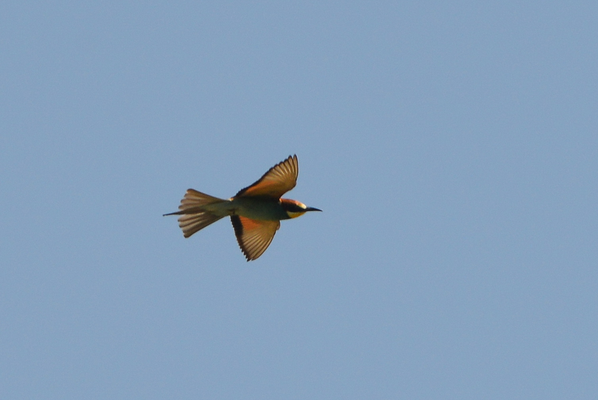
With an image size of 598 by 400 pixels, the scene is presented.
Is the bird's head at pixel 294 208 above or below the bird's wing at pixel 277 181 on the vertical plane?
below

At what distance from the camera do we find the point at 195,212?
7.99 meters

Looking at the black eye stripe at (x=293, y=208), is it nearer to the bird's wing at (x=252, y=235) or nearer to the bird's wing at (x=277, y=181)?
the bird's wing at (x=277, y=181)

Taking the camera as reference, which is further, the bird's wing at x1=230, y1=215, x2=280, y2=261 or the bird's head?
the bird's wing at x1=230, y1=215, x2=280, y2=261

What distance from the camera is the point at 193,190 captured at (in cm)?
772

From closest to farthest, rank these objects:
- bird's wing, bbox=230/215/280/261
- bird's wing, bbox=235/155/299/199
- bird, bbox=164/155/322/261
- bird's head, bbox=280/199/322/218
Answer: bird's wing, bbox=235/155/299/199 → bird, bbox=164/155/322/261 → bird's head, bbox=280/199/322/218 → bird's wing, bbox=230/215/280/261

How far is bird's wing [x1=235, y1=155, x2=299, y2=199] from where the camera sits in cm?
762

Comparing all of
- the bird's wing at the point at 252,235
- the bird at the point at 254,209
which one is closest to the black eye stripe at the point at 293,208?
the bird at the point at 254,209

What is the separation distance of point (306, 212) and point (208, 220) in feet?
2.55

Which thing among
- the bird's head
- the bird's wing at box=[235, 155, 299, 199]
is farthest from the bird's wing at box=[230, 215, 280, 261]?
the bird's wing at box=[235, 155, 299, 199]

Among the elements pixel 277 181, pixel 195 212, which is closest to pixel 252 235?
pixel 195 212

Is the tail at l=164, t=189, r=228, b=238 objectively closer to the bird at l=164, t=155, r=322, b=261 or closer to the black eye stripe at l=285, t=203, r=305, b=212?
the bird at l=164, t=155, r=322, b=261

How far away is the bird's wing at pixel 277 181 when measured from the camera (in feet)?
25.0

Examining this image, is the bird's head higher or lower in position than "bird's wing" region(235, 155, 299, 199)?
lower

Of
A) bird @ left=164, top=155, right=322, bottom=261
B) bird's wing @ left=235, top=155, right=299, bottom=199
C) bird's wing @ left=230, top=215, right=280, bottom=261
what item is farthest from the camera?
bird's wing @ left=230, top=215, right=280, bottom=261
